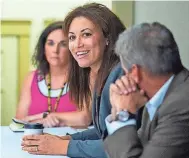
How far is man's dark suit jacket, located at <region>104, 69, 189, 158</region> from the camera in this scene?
114cm

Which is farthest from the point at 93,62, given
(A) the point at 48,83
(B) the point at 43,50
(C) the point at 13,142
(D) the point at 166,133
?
(B) the point at 43,50

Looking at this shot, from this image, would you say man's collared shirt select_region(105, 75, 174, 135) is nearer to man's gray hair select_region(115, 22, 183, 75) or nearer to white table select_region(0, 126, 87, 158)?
man's gray hair select_region(115, 22, 183, 75)

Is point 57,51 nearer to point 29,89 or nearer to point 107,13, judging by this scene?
point 29,89

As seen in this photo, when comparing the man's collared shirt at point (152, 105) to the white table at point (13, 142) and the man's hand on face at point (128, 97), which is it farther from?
the white table at point (13, 142)

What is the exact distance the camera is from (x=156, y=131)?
3.89ft

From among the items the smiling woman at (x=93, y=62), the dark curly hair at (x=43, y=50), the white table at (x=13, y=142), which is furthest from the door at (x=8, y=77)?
the smiling woman at (x=93, y=62)

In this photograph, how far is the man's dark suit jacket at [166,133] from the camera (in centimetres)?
114

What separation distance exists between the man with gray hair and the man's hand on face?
1 centimetres

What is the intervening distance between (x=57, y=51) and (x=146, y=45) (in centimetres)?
170

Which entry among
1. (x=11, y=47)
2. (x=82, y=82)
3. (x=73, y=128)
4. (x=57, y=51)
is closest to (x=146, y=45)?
(x=82, y=82)

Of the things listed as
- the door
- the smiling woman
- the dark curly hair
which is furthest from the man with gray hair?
the door

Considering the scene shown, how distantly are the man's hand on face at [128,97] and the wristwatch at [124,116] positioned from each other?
0.01 m

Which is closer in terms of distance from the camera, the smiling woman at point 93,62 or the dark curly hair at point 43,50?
the smiling woman at point 93,62

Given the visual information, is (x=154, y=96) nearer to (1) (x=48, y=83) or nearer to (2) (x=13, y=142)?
(2) (x=13, y=142)
